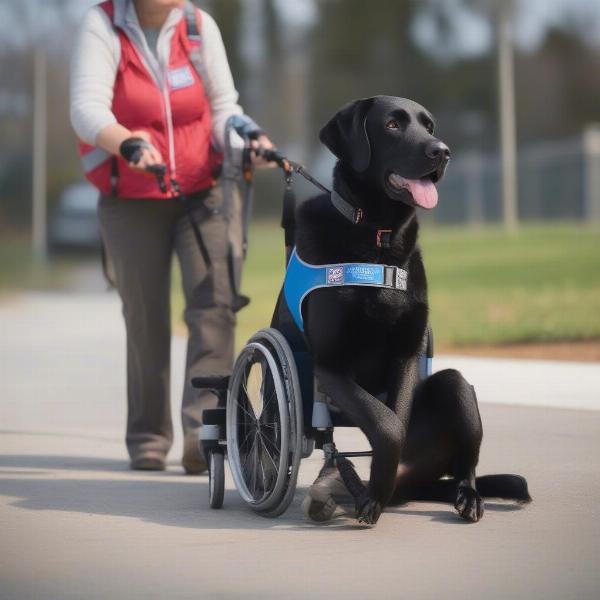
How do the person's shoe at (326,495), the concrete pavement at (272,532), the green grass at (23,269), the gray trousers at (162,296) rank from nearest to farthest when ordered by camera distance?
the concrete pavement at (272,532) < the person's shoe at (326,495) < the gray trousers at (162,296) < the green grass at (23,269)

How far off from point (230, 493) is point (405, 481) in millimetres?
948

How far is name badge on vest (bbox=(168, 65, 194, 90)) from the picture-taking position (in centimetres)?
669

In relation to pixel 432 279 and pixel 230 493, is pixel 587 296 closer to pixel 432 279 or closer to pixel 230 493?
pixel 432 279

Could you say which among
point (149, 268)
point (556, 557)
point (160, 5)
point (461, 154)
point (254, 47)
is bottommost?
point (556, 557)

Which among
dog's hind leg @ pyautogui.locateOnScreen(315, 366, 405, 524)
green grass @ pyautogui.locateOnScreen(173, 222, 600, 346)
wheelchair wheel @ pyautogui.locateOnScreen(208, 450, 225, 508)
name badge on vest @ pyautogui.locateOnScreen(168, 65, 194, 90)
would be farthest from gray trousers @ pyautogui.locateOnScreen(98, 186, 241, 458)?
green grass @ pyautogui.locateOnScreen(173, 222, 600, 346)

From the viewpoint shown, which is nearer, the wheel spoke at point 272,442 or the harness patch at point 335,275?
the harness patch at point 335,275

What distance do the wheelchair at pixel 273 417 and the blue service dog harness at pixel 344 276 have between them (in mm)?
182

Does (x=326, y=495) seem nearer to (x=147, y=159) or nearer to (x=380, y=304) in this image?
(x=380, y=304)

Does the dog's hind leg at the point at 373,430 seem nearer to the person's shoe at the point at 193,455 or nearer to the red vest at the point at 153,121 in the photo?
the person's shoe at the point at 193,455

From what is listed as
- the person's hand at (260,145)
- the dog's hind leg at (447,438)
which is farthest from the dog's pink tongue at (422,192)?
the person's hand at (260,145)

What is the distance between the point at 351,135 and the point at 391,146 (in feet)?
0.49

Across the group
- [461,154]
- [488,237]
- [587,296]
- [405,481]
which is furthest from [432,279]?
[461,154]

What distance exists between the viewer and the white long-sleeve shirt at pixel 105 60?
21.4ft

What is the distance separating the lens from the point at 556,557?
4855 mm
